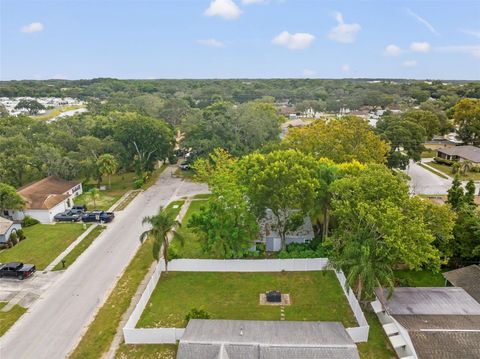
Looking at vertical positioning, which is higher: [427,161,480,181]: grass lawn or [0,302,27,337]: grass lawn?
[427,161,480,181]: grass lawn

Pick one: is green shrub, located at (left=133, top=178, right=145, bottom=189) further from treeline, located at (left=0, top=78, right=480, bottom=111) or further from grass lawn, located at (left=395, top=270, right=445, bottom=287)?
treeline, located at (left=0, top=78, right=480, bottom=111)

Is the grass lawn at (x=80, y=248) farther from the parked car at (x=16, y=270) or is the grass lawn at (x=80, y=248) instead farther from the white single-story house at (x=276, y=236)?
the white single-story house at (x=276, y=236)

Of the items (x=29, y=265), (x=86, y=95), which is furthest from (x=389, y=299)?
(x=86, y=95)

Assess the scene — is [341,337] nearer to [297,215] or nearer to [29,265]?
[297,215]

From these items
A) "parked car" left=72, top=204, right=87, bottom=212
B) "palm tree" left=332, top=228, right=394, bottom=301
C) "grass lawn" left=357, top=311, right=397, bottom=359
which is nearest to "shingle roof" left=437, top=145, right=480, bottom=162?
"palm tree" left=332, top=228, right=394, bottom=301

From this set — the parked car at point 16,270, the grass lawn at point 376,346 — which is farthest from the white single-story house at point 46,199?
the grass lawn at point 376,346

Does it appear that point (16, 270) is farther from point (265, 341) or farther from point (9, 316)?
point (265, 341)
